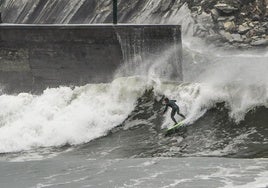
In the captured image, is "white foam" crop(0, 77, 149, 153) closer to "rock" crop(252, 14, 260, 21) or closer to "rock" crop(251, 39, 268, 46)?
"rock" crop(251, 39, 268, 46)

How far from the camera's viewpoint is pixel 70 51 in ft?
59.1

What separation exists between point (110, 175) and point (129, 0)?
2041 centimetres

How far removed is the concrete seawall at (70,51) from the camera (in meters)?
16.9

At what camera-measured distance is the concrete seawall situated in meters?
16.9

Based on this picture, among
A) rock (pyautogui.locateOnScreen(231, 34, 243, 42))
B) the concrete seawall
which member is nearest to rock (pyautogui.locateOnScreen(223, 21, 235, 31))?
rock (pyautogui.locateOnScreen(231, 34, 243, 42))

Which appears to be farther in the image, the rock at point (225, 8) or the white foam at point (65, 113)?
the rock at point (225, 8)

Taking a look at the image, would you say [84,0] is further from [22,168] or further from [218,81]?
[22,168]

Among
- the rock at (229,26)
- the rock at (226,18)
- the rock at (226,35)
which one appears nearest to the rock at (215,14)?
the rock at (226,18)

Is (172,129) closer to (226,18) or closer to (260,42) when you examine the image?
(260,42)

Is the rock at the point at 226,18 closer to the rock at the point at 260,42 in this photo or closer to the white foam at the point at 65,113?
the rock at the point at 260,42

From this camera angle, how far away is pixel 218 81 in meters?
15.8

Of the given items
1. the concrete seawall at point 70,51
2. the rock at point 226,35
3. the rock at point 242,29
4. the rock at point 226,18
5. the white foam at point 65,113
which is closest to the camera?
the white foam at point 65,113

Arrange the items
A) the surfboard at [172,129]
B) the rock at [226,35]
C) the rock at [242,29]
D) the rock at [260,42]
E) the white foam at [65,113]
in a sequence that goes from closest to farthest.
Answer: the surfboard at [172,129] < the white foam at [65,113] < the rock at [260,42] < the rock at [226,35] < the rock at [242,29]

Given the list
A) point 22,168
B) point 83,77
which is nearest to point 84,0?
point 83,77
